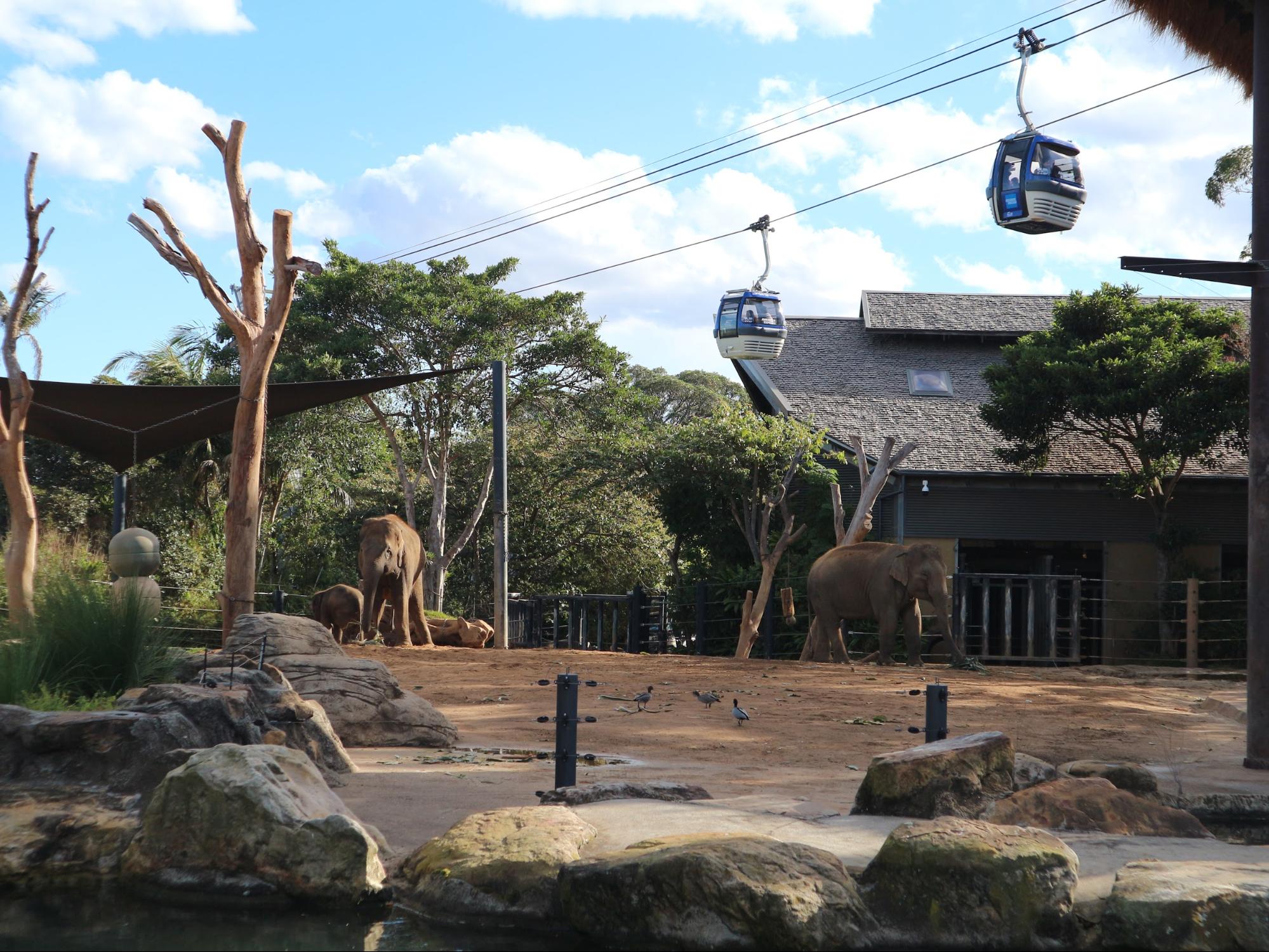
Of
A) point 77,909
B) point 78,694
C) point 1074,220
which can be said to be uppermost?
point 1074,220

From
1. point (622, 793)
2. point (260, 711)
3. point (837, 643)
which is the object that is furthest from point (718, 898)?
point (837, 643)

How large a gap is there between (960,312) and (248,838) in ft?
71.1

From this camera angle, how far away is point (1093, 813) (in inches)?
227

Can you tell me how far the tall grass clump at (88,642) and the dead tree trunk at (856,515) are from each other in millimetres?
10124

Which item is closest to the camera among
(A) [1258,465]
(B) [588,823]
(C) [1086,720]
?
(B) [588,823]

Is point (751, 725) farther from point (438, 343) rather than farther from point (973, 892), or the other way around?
point (438, 343)

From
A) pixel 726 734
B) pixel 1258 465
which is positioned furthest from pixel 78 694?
pixel 1258 465

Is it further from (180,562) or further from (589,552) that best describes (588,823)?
(589,552)

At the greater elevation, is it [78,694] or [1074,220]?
[1074,220]

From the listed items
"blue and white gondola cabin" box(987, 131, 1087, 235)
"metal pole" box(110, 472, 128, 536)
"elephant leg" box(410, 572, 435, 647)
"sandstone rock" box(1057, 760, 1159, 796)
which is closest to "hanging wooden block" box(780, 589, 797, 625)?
"elephant leg" box(410, 572, 435, 647)

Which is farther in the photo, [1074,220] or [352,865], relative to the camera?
[1074,220]

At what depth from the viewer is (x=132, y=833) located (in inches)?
214

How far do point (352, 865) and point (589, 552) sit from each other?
24298 millimetres

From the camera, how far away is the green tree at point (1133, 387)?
1781 cm
